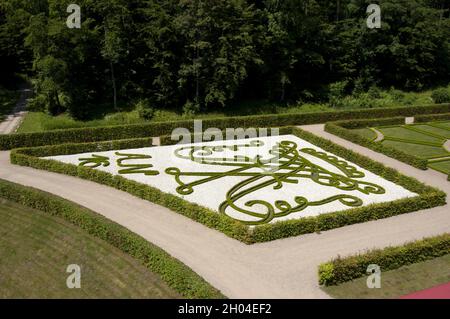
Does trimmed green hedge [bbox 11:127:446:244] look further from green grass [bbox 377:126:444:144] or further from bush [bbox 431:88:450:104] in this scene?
bush [bbox 431:88:450:104]

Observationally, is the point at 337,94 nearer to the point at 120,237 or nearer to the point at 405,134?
the point at 405,134

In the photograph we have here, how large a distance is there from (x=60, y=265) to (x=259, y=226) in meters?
9.54

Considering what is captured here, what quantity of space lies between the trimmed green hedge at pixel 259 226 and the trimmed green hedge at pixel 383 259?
3.24 m

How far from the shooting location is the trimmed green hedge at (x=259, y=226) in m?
21.4

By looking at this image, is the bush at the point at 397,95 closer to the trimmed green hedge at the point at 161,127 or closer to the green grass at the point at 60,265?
the trimmed green hedge at the point at 161,127

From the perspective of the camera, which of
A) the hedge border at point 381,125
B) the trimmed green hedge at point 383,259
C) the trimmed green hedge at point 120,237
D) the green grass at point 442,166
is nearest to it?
the trimmed green hedge at point 120,237

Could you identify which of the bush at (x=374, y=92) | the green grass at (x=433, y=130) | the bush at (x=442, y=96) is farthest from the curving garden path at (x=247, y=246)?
the bush at (x=374, y=92)

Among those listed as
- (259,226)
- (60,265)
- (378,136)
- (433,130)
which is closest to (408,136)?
(378,136)

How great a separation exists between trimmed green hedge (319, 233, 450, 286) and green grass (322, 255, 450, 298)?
0.25m

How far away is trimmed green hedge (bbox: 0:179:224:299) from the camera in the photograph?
16.7 m

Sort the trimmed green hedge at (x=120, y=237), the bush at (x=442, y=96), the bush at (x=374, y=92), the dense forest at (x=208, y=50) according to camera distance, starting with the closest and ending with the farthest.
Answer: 1. the trimmed green hedge at (x=120, y=237)
2. the dense forest at (x=208, y=50)
3. the bush at (x=442, y=96)
4. the bush at (x=374, y=92)

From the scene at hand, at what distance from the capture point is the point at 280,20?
49938 millimetres

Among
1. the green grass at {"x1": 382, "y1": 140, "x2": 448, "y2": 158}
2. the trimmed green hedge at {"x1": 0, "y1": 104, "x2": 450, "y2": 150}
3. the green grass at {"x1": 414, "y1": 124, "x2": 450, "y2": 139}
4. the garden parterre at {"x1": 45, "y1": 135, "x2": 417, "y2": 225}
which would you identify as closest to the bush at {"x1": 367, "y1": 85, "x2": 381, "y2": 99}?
the trimmed green hedge at {"x1": 0, "y1": 104, "x2": 450, "y2": 150}
